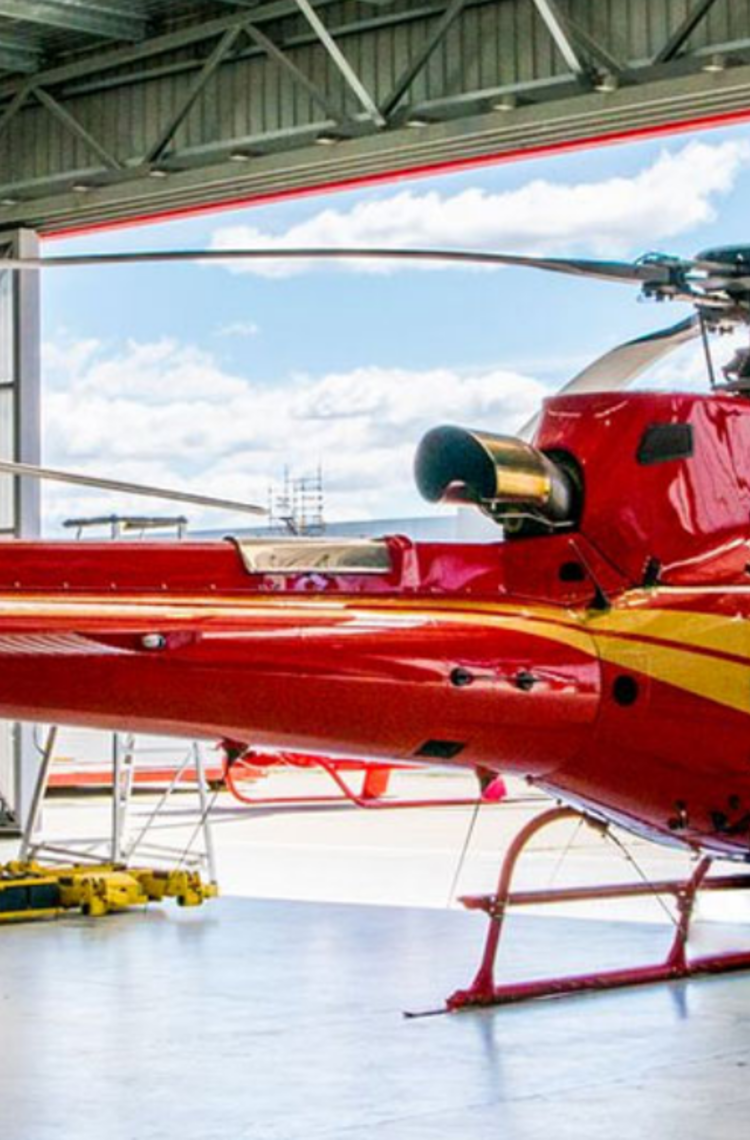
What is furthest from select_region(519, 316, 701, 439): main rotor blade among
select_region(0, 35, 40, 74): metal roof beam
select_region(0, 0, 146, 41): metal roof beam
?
select_region(0, 35, 40, 74): metal roof beam

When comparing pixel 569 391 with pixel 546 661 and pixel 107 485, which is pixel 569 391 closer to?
pixel 546 661

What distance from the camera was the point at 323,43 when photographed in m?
15.4

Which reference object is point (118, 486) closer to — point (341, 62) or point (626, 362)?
point (626, 362)

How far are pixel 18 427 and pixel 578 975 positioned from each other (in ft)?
35.1

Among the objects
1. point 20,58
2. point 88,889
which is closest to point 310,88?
point 20,58

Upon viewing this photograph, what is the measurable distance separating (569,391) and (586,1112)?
11.0 ft

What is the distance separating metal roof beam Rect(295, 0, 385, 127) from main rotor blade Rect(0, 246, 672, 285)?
7096 mm

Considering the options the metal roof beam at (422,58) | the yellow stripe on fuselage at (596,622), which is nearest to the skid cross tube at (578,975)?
the yellow stripe on fuselage at (596,622)

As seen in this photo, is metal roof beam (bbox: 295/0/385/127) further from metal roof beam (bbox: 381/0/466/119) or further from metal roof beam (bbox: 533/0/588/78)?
metal roof beam (bbox: 533/0/588/78)

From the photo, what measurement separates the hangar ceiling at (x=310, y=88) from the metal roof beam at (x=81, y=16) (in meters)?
0.02

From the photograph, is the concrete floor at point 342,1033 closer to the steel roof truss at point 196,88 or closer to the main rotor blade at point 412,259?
the main rotor blade at point 412,259

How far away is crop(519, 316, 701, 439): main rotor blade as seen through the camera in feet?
29.2

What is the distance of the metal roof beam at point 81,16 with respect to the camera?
16234 millimetres

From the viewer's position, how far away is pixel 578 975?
10266 millimetres
